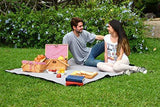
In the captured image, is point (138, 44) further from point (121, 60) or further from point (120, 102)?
point (120, 102)

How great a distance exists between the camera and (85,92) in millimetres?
3430

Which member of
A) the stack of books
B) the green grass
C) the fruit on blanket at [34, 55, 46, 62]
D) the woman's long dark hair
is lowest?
the green grass

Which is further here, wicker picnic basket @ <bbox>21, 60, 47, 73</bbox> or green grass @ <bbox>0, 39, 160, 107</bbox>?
wicker picnic basket @ <bbox>21, 60, 47, 73</bbox>

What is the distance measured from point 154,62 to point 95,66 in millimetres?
1231

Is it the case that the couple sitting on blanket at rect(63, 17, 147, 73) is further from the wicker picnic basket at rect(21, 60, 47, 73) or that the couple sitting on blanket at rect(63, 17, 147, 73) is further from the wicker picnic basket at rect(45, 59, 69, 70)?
the wicker picnic basket at rect(21, 60, 47, 73)

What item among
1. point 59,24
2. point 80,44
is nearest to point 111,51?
point 80,44

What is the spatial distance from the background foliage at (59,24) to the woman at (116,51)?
1.71 meters

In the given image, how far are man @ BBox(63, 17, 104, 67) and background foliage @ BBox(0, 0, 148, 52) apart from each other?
1469 millimetres

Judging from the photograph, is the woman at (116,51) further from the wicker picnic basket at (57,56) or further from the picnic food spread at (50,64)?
the wicker picnic basket at (57,56)

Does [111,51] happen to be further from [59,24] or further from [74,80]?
[59,24]

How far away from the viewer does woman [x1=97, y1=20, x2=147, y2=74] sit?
14.4ft

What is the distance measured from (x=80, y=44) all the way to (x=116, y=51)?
78 cm

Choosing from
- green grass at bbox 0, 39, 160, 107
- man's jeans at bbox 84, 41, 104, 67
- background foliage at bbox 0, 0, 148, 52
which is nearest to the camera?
green grass at bbox 0, 39, 160, 107

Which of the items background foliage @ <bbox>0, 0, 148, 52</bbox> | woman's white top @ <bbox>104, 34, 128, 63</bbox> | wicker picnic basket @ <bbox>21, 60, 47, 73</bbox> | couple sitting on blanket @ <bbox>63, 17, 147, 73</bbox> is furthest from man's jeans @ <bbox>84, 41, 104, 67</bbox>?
background foliage @ <bbox>0, 0, 148, 52</bbox>
